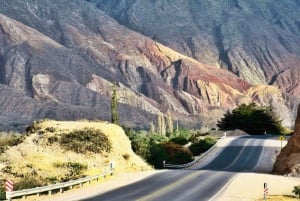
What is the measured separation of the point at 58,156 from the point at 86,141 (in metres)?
2.92

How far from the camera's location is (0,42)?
198 m

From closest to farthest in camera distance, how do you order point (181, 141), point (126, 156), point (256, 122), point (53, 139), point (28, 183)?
point (28, 183) → point (53, 139) → point (126, 156) → point (181, 141) → point (256, 122)

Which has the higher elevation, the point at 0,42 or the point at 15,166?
the point at 0,42

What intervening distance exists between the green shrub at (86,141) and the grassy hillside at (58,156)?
0.09 m

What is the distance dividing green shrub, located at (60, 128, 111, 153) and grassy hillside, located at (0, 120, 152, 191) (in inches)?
3.7

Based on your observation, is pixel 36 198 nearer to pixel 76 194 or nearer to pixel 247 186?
pixel 76 194

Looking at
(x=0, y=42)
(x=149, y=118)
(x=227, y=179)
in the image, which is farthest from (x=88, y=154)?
(x=0, y=42)

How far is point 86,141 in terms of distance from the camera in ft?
153

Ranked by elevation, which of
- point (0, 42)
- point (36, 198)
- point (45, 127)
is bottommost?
point (36, 198)

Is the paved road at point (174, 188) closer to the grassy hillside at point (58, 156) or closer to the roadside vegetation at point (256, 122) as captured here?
the grassy hillside at point (58, 156)

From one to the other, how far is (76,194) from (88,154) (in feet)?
44.9

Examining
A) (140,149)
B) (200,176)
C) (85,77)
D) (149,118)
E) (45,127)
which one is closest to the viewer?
(200,176)

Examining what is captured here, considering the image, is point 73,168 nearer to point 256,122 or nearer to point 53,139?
point 53,139

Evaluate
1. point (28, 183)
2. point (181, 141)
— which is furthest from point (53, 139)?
point (181, 141)
